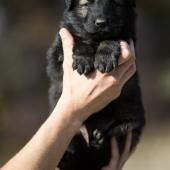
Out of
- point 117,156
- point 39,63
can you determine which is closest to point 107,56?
point 117,156

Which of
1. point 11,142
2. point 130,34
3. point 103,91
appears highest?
point 130,34

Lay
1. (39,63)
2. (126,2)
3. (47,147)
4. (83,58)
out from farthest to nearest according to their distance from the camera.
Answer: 1. (39,63)
2. (126,2)
3. (83,58)
4. (47,147)

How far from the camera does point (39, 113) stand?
37.8 feet

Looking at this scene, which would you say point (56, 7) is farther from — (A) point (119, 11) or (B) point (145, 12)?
(A) point (119, 11)

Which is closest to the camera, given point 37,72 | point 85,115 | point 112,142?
point 85,115

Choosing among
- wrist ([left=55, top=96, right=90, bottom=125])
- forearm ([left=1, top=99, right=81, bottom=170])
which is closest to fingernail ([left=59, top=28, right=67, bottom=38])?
wrist ([left=55, top=96, right=90, bottom=125])

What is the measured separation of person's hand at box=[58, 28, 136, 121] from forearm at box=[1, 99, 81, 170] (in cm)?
13

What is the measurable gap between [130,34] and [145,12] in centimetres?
788

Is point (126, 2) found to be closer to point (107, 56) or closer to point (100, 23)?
point (100, 23)

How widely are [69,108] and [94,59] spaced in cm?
44

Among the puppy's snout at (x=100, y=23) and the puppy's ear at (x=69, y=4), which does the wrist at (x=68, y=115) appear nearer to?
the puppy's snout at (x=100, y=23)

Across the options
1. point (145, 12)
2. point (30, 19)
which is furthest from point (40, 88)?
point (145, 12)

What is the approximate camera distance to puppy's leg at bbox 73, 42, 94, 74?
4105mm

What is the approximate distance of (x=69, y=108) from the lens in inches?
153
